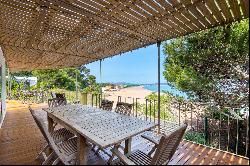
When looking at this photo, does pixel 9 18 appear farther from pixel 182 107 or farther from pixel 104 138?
pixel 182 107

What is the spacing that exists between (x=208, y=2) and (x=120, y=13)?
1.39 meters

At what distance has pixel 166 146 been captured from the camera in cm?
235

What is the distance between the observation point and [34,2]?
3.19m

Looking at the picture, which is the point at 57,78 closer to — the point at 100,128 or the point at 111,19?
the point at 111,19

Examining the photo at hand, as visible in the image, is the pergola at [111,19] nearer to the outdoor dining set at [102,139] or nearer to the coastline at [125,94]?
the outdoor dining set at [102,139]

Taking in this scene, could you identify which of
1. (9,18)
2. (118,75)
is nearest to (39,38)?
(9,18)

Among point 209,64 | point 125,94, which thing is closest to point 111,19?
point 209,64

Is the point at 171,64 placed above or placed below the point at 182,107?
above

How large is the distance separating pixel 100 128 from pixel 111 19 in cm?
196

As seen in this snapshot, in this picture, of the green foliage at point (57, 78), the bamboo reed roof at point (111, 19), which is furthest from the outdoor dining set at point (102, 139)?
the green foliage at point (57, 78)

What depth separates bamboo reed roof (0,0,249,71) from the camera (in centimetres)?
313

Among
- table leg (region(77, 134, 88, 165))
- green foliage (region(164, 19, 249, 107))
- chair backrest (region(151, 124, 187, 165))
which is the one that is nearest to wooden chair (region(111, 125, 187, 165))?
chair backrest (region(151, 124, 187, 165))

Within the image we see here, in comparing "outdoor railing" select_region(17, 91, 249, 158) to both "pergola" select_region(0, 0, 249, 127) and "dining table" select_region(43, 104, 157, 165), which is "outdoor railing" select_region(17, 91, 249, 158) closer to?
"dining table" select_region(43, 104, 157, 165)

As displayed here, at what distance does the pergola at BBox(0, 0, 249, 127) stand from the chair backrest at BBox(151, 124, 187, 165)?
1869mm
